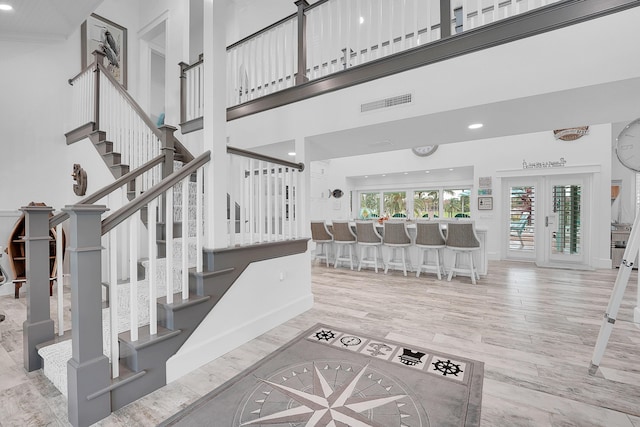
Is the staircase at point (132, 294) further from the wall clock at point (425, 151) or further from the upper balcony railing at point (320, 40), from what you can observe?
the wall clock at point (425, 151)

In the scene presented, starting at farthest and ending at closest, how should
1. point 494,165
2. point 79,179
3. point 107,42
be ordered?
point 494,165, point 107,42, point 79,179

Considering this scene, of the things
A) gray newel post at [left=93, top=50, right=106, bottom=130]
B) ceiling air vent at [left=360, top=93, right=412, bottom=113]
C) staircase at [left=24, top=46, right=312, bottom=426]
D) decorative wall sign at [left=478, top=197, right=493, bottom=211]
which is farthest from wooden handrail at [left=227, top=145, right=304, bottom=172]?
decorative wall sign at [left=478, top=197, right=493, bottom=211]

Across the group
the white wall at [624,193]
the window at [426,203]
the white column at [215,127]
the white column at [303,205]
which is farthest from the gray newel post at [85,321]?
the white wall at [624,193]

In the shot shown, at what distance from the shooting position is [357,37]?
3.25 metres

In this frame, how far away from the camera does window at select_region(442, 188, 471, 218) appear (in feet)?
27.4

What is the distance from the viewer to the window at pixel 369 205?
9.94 metres

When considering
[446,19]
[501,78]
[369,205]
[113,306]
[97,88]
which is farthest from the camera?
[369,205]

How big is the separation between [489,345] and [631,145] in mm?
1868

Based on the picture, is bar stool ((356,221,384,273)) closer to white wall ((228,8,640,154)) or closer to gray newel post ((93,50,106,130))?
white wall ((228,8,640,154))

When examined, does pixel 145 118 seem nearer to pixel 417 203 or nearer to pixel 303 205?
pixel 303 205

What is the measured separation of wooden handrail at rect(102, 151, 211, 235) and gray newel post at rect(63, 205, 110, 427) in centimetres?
7

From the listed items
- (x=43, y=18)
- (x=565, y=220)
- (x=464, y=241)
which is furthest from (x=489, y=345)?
(x=43, y=18)

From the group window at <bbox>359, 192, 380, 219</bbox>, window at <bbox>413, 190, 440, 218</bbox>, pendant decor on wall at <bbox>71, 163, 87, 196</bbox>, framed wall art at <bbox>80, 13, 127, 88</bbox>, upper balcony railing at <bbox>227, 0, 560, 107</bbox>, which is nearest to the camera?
upper balcony railing at <bbox>227, 0, 560, 107</bbox>

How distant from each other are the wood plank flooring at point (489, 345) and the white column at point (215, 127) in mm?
1067
